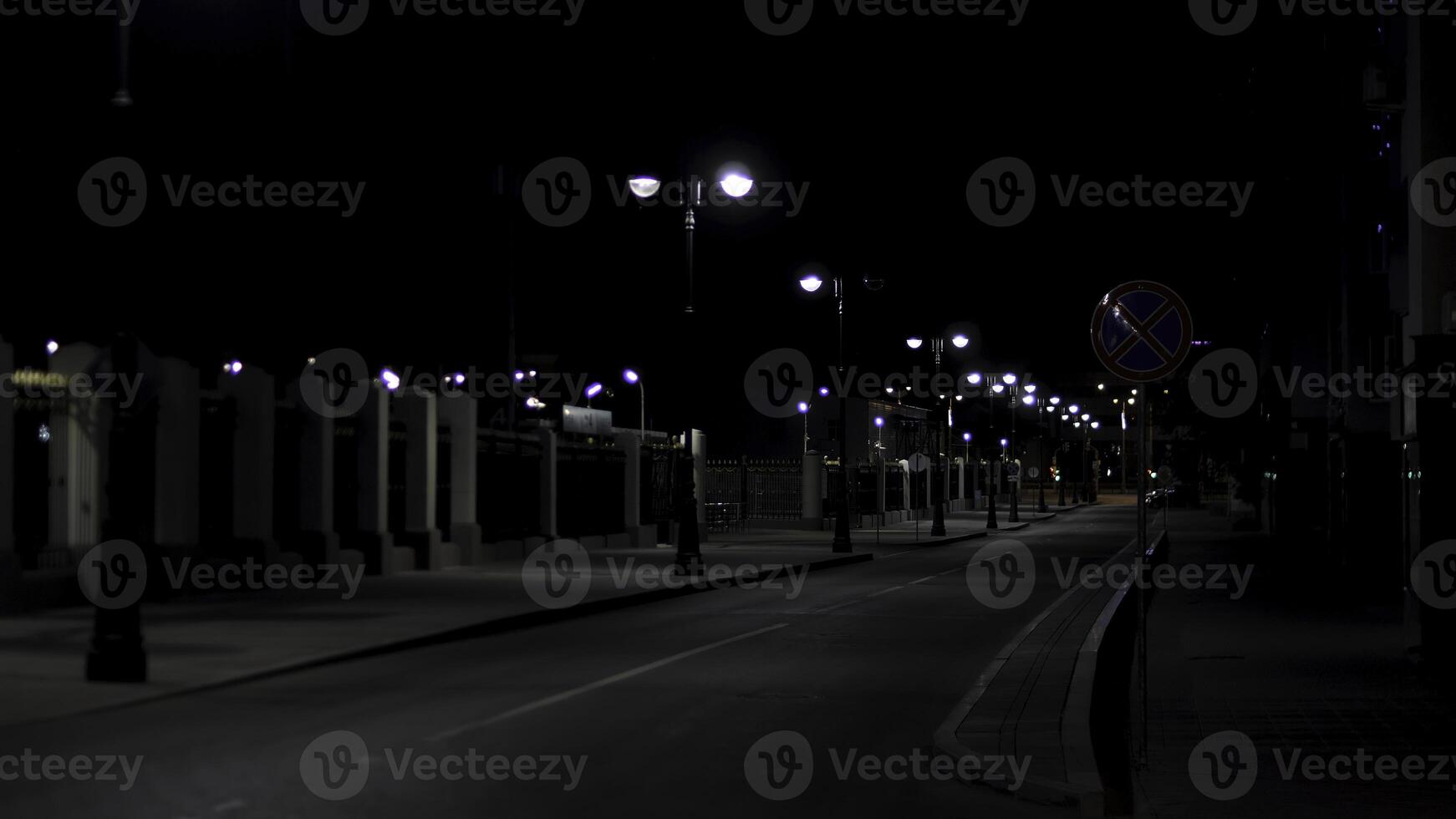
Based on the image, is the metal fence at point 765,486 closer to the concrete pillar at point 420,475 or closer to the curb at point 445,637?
the curb at point 445,637

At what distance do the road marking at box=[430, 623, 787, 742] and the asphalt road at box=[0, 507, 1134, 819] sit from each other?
0.03 metres

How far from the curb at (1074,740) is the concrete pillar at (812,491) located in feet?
146

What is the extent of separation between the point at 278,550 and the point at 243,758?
16.8 meters

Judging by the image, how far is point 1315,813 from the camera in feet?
28.8

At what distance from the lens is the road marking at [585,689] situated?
11.9 metres

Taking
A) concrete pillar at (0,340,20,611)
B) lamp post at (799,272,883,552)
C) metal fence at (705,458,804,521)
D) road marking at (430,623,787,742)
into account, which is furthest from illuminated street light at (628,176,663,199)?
metal fence at (705,458,804,521)

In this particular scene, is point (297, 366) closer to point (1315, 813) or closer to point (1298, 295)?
point (1298, 295)

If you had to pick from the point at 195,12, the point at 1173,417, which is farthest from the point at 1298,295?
the point at 195,12

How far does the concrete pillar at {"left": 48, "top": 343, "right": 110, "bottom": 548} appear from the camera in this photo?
21.8 m

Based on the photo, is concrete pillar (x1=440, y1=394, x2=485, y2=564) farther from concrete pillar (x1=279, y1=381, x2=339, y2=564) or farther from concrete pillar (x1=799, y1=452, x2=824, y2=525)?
concrete pillar (x1=799, y1=452, x2=824, y2=525)

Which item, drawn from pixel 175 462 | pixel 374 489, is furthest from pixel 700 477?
pixel 175 462

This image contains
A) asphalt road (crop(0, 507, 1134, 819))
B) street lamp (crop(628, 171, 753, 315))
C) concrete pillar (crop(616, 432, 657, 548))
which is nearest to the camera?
asphalt road (crop(0, 507, 1134, 819))

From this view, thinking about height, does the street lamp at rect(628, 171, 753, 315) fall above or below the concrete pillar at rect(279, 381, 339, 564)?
above

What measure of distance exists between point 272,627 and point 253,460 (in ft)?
23.6
